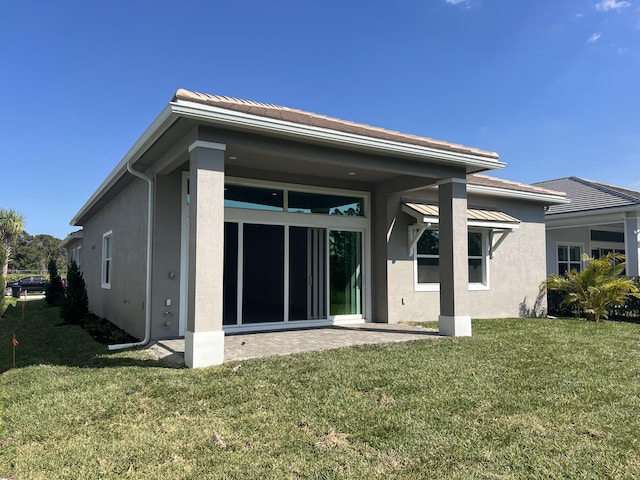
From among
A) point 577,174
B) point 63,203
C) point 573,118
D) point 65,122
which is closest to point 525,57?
point 573,118

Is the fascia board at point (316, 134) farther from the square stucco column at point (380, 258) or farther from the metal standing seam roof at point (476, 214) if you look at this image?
the square stucco column at point (380, 258)

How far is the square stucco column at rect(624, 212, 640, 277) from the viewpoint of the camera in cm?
1285

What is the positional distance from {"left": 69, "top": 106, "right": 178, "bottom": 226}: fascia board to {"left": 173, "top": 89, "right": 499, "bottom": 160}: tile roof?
1.55ft

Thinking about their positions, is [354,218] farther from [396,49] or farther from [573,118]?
Result: [573,118]

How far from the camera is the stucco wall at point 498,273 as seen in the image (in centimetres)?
1058

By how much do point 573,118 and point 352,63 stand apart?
7662mm

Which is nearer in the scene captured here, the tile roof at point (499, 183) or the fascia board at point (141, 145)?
the fascia board at point (141, 145)

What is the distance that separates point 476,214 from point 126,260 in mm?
8912

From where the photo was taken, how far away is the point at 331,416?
4.20 meters

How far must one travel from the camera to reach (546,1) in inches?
386

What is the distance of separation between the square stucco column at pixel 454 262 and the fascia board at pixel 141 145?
17.9 ft

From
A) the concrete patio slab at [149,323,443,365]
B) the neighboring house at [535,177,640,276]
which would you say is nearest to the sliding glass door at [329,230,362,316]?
the concrete patio slab at [149,323,443,365]

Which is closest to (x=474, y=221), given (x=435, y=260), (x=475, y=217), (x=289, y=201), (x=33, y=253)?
(x=475, y=217)

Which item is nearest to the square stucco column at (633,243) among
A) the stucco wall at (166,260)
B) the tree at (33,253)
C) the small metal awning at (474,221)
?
the small metal awning at (474,221)
